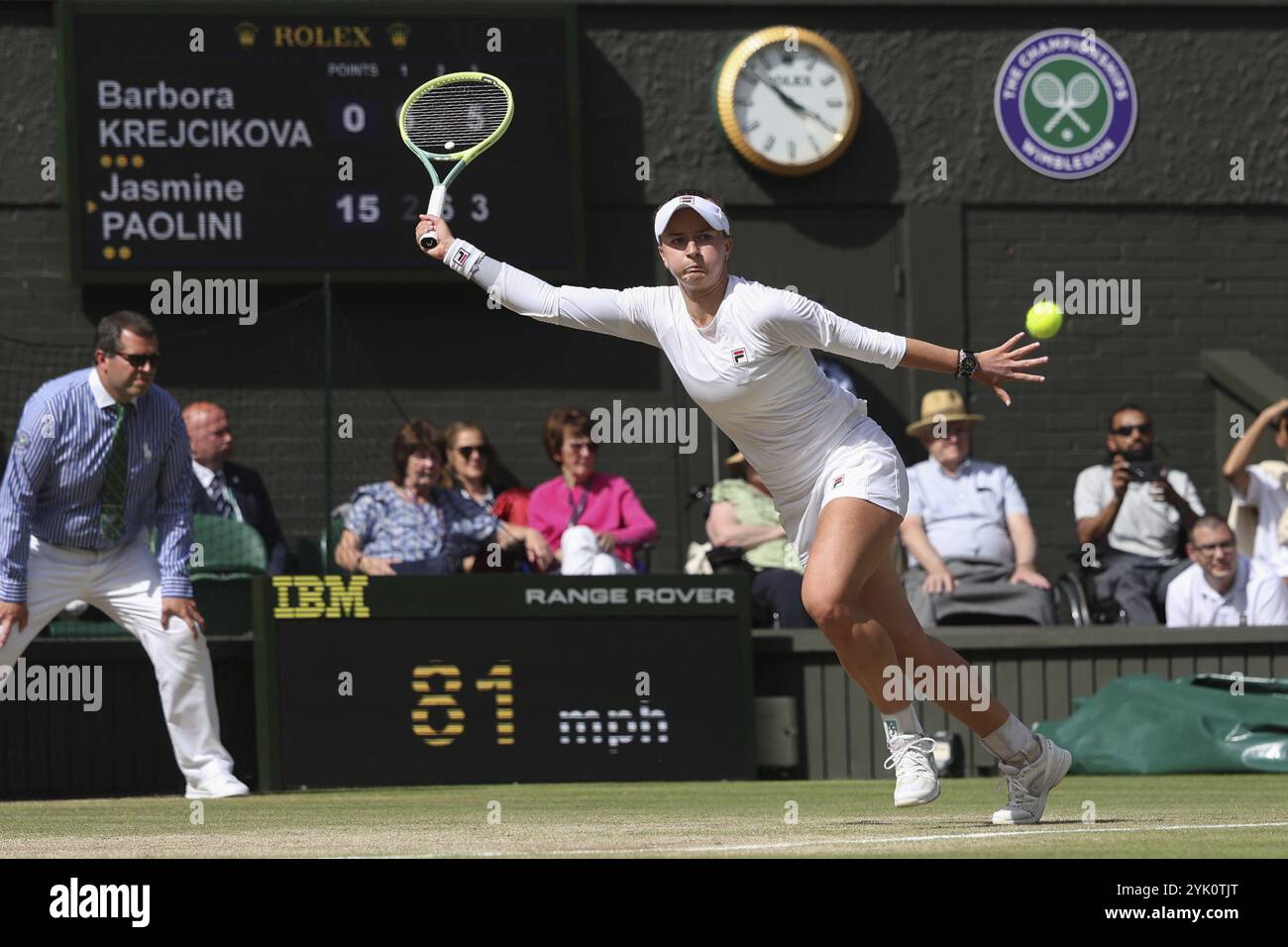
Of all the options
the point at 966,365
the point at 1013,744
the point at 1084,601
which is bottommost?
→ the point at 1013,744

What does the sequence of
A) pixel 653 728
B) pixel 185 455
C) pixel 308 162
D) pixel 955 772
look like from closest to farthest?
pixel 185 455 → pixel 653 728 → pixel 955 772 → pixel 308 162

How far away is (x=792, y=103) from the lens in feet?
44.8

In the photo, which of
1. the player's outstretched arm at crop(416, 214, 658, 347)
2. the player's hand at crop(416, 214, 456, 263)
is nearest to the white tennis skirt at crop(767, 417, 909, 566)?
the player's outstretched arm at crop(416, 214, 658, 347)

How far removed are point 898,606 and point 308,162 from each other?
260 inches

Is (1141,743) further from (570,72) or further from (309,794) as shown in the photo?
(570,72)

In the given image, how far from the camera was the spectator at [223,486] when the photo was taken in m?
11.2

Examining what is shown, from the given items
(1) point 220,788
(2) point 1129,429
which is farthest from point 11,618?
(2) point 1129,429

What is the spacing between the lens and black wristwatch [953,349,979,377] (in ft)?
22.3

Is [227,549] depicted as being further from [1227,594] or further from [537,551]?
[1227,594]

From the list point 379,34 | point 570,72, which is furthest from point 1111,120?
point 379,34

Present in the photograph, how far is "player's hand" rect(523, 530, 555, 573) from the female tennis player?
159 inches

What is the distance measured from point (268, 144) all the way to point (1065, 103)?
16.1ft

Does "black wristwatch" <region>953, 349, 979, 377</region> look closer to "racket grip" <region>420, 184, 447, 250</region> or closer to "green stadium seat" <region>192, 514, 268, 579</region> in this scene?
"racket grip" <region>420, 184, 447, 250</region>

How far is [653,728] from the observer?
10.5 metres
